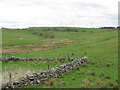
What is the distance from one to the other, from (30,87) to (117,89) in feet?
28.2

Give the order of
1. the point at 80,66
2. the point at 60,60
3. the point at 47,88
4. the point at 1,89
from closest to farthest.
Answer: the point at 1,89, the point at 47,88, the point at 80,66, the point at 60,60

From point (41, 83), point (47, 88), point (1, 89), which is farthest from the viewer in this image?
point (41, 83)

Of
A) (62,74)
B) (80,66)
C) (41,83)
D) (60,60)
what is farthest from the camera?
(60,60)

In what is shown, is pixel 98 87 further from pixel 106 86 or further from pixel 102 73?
pixel 102 73

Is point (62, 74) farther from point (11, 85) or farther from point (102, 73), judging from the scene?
point (11, 85)

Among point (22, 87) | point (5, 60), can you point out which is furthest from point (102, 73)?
point (5, 60)

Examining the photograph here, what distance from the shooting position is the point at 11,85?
17.9 meters

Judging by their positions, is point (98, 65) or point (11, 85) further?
point (98, 65)

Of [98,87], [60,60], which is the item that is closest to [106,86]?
[98,87]

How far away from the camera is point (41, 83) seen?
20.5 metres

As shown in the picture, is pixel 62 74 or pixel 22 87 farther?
pixel 62 74

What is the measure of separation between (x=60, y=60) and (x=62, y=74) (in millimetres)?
11234

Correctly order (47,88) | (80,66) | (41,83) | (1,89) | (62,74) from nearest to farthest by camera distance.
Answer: (1,89), (47,88), (41,83), (62,74), (80,66)

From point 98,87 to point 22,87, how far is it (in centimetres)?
756
